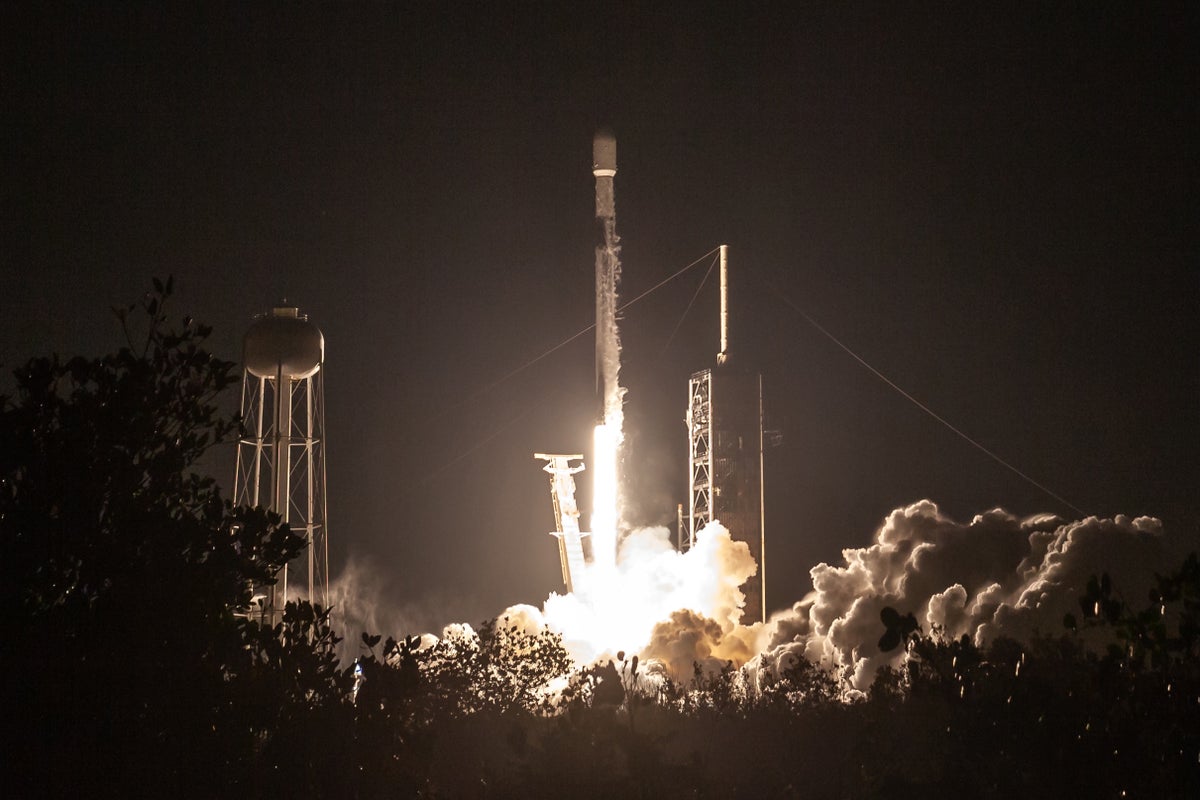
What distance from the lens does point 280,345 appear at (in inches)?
1882

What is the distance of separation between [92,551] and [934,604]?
3885 centimetres

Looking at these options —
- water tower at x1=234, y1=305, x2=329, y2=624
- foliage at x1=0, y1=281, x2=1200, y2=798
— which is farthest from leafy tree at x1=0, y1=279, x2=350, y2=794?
water tower at x1=234, y1=305, x2=329, y2=624

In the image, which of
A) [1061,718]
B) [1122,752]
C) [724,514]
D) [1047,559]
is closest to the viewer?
[1122,752]

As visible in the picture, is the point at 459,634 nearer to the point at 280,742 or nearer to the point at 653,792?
the point at 653,792

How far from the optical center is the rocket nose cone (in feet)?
189

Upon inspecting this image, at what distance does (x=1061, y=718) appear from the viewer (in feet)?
65.4

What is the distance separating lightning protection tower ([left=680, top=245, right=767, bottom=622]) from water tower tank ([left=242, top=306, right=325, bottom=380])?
49.1 ft

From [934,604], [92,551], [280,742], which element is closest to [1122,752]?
[280,742]

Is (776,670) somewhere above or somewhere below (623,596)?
below

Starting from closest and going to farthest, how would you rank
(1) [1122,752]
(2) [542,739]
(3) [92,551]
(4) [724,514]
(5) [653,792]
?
(3) [92,551], (1) [1122,752], (5) [653,792], (2) [542,739], (4) [724,514]

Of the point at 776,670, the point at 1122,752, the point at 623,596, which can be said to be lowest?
the point at 1122,752

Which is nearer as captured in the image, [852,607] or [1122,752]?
[1122,752]

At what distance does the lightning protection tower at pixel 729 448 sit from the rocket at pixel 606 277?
339cm

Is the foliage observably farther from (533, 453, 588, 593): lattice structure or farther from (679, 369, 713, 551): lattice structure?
(533, 453, 588, 593): lattice structure
